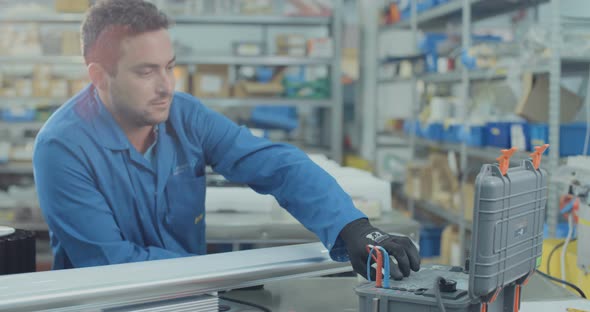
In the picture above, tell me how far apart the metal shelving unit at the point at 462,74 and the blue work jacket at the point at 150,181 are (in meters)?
1.65

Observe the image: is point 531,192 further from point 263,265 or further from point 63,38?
point 63,38

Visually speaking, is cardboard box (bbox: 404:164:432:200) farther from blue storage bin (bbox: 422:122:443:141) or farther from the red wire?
the red wire

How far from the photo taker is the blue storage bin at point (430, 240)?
5039mm

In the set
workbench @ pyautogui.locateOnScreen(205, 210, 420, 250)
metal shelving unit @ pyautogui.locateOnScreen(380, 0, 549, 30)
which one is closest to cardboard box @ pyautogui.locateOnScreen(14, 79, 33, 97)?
metal shelving unit @ pyautogui.locateOnScreen(380, 0, 549, 30)

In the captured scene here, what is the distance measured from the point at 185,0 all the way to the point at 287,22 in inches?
34.9

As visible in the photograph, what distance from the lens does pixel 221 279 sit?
4.07 ft

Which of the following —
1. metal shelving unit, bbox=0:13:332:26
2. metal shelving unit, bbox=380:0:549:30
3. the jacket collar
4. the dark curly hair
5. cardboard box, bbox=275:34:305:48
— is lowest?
the jacket collar

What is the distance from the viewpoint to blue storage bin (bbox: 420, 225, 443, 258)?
16.5 ft

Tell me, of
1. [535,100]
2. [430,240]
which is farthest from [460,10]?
[430,240]

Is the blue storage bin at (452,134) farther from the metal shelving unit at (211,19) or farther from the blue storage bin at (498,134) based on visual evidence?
the metal shelving unit at (211,19)

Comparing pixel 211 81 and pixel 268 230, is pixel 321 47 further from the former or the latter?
pixel 268 230

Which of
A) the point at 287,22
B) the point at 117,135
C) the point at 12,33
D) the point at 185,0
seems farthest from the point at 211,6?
the point at 117,135

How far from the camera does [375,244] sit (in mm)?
1354

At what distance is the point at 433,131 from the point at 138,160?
3.35 m
